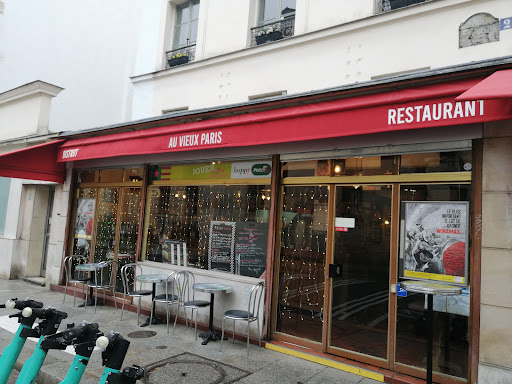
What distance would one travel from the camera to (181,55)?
9.88 meters

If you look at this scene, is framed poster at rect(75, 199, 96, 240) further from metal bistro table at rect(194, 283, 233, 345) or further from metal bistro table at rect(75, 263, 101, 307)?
metal bistro table at rect(194, 283, 233, 345)

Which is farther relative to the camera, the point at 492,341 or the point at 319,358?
the point at 319,358

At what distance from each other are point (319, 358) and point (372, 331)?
2.64ft

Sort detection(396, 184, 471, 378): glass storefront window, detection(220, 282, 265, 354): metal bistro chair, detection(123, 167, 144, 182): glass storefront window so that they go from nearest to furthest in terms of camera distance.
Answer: detection(396, 184, 471, 378): glass storefront window → detection(220, 282, 265, 354): metal bistro chair → detection(123, 167, 144, 182): glass storefront window

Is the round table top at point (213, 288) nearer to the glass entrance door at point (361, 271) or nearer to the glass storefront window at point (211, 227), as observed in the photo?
the glass storefront window at point (211, 227)

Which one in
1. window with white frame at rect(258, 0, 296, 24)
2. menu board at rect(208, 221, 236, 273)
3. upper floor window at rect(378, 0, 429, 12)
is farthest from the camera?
window with white frame at rect(258, 0, 296, 24)

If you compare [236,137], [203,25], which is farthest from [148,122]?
[203,25]

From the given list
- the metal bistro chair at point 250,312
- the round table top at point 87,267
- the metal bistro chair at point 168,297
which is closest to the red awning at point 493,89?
the metal bistro chair at point 250,312

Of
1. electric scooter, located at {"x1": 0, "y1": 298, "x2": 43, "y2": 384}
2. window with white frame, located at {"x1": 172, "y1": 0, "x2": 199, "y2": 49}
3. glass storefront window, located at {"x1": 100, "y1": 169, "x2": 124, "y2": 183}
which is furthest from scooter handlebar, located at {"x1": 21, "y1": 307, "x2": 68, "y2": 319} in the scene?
window with white frame, located at {"x1": 172, "y1": 0, "x2": 199, "y2": 49}

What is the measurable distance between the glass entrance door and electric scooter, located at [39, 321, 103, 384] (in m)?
3.34

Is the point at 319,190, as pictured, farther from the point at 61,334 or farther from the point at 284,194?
the point at 61,334

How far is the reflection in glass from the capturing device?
5.58 meters

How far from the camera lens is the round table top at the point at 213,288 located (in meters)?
5.64

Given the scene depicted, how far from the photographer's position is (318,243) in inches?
223
